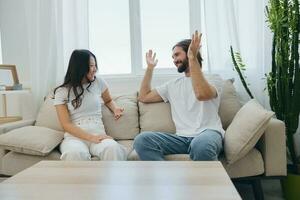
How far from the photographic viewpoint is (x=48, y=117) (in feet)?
8.08

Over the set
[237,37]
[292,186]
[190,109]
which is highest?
[237,37]

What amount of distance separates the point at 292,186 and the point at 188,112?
0.80m

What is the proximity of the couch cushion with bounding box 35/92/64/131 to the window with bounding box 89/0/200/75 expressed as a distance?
61 centimetres

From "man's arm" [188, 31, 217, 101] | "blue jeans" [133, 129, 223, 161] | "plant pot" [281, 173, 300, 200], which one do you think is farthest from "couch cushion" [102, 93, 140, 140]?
"plant pot" [281, 173, 300, 200]

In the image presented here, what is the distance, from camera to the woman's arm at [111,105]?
2399 mm

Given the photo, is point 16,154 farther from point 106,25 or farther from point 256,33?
point 256,33

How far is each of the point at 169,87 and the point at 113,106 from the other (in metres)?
0.45

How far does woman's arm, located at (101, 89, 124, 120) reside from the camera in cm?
240

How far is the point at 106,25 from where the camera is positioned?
293cm

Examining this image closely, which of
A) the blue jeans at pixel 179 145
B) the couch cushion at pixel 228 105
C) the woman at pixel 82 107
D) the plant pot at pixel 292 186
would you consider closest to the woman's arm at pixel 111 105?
the woman at pixel 82 107

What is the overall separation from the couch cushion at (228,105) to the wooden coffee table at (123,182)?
833 mm

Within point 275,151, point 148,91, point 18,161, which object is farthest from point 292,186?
point 18,161

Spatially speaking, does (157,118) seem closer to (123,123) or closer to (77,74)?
(123,123)

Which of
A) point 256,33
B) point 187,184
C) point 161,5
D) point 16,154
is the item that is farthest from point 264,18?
point 16,154
